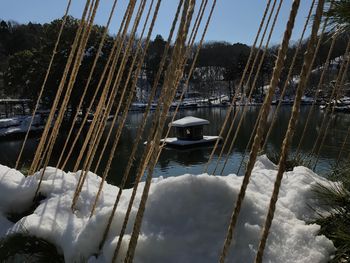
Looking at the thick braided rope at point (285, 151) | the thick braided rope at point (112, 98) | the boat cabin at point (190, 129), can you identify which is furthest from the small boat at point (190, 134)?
the thick braided rope at point (285, 151)

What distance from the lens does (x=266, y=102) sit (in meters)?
0.65

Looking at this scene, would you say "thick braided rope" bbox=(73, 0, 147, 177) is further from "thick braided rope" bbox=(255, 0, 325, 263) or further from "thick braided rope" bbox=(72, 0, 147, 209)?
"thick braided rope" bbox=(255, 0, 325, 263)

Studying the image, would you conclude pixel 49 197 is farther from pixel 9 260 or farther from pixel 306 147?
pixel 306 147

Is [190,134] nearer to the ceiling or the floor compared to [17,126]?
nearer to the ceiling

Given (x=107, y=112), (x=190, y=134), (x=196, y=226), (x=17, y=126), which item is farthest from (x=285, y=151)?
(x=17, y=126)

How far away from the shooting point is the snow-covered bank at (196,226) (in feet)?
3.00

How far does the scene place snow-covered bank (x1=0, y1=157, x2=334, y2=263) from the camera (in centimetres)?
92

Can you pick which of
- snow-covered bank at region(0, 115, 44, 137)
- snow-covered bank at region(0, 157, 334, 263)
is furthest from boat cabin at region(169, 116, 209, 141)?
snow-covered bank at region(0, 157, 334, 263)

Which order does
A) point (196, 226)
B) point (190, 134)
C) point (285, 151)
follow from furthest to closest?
1. point (190, 134)
2. point (196, 226)
3. point (285, 151)

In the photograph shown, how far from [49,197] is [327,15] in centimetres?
110

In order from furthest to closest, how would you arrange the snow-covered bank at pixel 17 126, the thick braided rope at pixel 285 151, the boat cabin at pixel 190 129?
the snow-covered bank at pixel 17 126 < the boat cabin at pixel 190 129 < the thick braided rope at pixel 285 151

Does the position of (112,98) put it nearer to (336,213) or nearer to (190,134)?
(336,213)

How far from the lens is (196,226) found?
3.17 feet

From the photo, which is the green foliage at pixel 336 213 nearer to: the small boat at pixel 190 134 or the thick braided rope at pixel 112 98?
the thick braided rope at pixel 112 98
